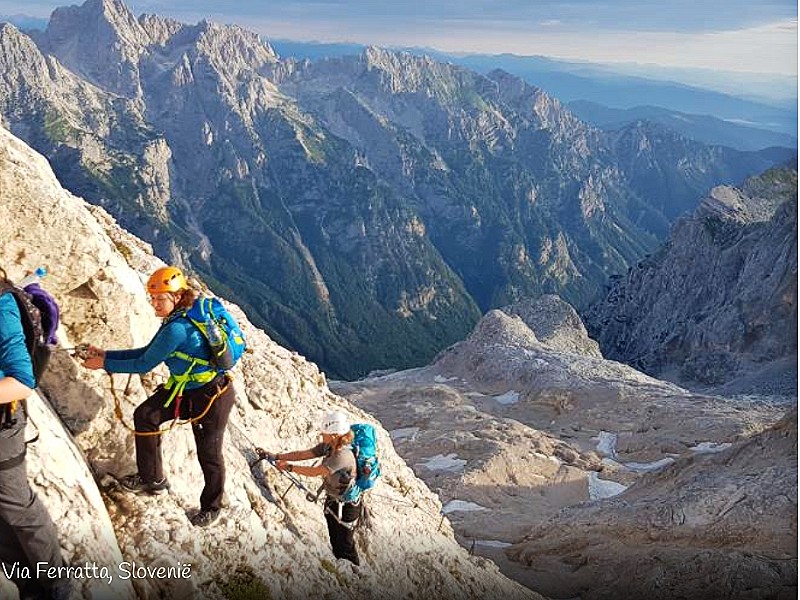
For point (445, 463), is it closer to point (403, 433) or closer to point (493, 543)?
point (403, 433)

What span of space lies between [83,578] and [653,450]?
1526 inches

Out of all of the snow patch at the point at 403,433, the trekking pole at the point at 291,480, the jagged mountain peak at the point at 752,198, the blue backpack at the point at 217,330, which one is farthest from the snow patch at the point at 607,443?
the jagged mountain peak at the point at 752,198

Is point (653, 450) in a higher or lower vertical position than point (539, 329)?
higher

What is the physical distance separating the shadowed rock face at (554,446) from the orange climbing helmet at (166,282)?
15.3 m

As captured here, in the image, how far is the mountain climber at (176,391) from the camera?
32.9 feet

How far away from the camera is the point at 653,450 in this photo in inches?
1646

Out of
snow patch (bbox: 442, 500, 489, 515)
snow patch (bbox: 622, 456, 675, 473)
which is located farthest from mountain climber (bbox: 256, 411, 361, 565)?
snow patch (bbox: 622, 456, 675, 473)

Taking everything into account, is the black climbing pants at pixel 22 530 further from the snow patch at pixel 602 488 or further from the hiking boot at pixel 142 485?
the snow patch at pixel 602 488

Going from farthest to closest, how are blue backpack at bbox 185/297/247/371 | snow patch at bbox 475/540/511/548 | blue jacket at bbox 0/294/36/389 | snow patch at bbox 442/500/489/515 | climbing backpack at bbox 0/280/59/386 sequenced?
snow patch at bbox 442/500/489/515 → snow patch at bbox 475/540/511/548 → blue backpack at bbox 185/297/247/371 → climbing backpack at bbox 0/280/59/386 → blue jacket at bbox 0/294/36/389

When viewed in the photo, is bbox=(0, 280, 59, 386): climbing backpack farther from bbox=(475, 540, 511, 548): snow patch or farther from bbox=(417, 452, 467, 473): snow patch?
bbox=(417, 452, 467, 473): snow patch

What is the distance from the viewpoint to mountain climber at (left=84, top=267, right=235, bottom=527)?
1003cm

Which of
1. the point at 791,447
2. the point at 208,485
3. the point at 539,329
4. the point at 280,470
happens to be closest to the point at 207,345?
the point at 208,485

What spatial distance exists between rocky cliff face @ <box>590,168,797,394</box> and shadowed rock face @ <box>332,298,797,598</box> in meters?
33.2

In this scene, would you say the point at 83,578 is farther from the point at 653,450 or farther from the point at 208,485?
the point at 653,450
